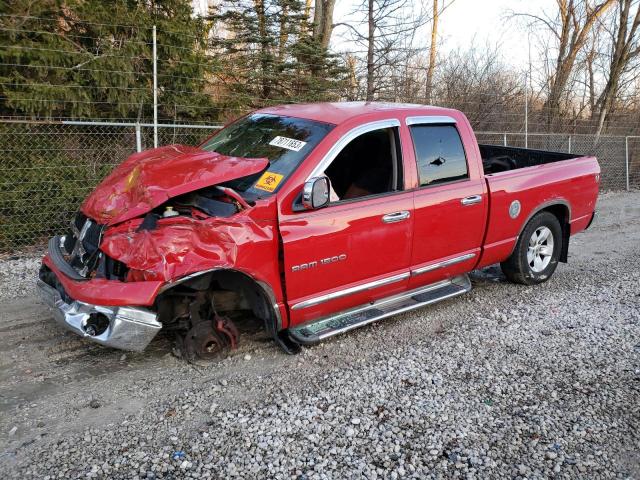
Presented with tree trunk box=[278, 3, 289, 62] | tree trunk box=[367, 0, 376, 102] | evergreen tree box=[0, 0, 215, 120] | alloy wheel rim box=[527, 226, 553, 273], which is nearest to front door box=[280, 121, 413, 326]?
alloy wheel rim box=[527, 226, 553, 273]

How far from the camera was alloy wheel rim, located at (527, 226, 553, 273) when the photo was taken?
5797 mm

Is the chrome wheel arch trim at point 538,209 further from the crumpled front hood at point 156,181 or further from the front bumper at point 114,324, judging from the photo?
the front bumper at point 114,324

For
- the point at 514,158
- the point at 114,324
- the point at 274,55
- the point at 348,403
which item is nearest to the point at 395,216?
the point at 348,403

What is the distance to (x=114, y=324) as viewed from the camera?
3.38 m

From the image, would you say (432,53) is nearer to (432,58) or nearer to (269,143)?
(432,58)

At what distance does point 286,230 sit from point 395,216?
1044 millimetres

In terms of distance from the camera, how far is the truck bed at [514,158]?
6309mm

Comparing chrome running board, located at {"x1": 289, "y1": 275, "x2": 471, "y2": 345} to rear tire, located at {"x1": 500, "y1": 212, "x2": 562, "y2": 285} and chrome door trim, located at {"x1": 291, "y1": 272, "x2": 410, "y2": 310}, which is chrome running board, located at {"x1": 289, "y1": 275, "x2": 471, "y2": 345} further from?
rear tire, located at {"x1": 500, "y1": 212, "x2": 562, "y2": 285}

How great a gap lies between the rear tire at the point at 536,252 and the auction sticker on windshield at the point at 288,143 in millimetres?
2879

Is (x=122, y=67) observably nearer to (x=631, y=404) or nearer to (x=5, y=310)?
(x=5, y=310)

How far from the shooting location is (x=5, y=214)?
702 centimetres

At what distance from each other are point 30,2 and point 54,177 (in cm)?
236

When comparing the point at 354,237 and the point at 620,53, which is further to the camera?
the point at 620,53

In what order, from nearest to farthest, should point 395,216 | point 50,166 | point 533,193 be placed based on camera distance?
point 395,216, point 533,193, point 50,166
